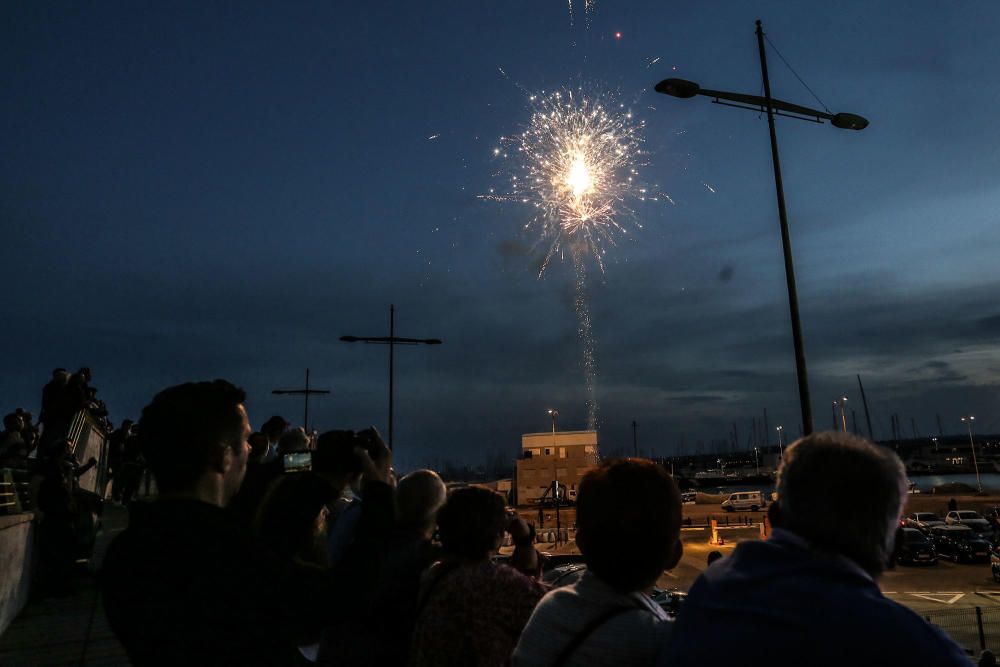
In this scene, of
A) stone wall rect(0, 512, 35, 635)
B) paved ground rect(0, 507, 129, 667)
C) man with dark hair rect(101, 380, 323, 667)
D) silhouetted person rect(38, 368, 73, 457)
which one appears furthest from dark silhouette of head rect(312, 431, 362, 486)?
silhouetted person rect(38, 368, 73, 457)

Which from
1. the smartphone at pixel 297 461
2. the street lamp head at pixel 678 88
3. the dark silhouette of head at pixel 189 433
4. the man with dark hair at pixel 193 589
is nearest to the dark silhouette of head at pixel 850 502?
the man with dark hair at pixel 193 589

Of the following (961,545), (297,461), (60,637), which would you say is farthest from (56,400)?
(961,545)

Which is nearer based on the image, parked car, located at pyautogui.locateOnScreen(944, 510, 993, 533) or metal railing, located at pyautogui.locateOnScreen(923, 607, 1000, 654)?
metal railing, located at pyautogui.locateOnScreen(923, 607, 1000, 654)

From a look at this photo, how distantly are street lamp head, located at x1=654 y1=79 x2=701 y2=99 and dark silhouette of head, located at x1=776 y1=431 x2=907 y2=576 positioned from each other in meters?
8.83

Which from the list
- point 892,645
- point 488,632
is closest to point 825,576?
point 892,645

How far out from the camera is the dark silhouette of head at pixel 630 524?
1991 millimetres

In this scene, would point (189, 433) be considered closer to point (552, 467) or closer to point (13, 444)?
point (13, 444)

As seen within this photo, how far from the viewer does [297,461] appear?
4.12 metres

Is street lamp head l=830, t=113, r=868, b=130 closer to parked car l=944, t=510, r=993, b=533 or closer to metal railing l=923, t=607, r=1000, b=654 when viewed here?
metal railing l=923, t=607, r=1000, b=654

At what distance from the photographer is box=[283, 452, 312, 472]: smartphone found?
4.08 metres

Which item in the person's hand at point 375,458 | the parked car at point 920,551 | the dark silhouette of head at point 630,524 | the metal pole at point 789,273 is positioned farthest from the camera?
the parked car at point 920,551

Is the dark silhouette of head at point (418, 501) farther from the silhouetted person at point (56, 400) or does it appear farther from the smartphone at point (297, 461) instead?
the silhouetted person at point (56, 400)

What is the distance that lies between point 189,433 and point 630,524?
5.40ft

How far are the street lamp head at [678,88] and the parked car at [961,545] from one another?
1230 inches
